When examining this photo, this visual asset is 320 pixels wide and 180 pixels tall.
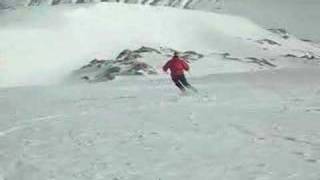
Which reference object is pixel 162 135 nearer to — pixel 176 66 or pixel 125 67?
pixel 176 66

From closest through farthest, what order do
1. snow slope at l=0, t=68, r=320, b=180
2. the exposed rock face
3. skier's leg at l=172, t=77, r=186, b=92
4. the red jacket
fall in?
snow slope at l=0, t=68, r=320, b=180, the red jacket, skier's leg at l=172, t=77, r=186, b=92, the exposed rock face

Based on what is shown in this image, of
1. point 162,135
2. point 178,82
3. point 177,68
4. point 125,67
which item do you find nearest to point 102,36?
point 125,67

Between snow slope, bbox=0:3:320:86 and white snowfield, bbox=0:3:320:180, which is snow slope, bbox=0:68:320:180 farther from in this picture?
snow slope, bbox=0:3:320:86

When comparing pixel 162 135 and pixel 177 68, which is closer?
pixel 162 135

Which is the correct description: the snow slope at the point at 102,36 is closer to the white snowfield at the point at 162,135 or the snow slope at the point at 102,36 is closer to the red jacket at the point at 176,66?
the white snowfield at the point at 162,135

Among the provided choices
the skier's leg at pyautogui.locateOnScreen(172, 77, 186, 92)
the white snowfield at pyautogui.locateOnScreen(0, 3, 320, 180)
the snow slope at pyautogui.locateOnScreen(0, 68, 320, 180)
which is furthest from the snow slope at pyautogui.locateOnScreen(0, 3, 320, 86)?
the snow slope at pyautogui.locateOnScreen(0, 68, 320, 180)

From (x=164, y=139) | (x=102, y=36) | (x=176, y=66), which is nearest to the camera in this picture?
(x=164, y=139)

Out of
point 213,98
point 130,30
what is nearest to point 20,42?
point 130,30

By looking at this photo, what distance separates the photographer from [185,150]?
10320mm

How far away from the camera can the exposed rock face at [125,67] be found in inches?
1462

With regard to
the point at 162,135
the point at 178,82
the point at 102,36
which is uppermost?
the point at 162,135

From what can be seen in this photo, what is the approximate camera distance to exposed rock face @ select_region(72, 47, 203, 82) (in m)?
37.1

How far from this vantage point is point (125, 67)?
38625 mm

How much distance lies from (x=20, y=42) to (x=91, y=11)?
13.5 meters
